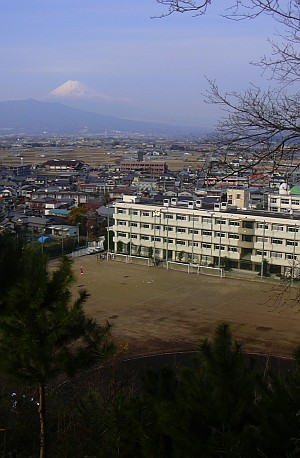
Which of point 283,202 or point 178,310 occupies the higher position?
point 283,202

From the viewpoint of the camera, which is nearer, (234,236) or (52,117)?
(234,236)

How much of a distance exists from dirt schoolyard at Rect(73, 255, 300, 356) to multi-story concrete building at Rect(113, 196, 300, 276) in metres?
0.64

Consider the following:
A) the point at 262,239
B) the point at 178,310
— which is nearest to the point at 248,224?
the point at 262,239

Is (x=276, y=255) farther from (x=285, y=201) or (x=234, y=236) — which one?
(x=285, y=201)

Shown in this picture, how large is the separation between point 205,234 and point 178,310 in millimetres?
3006

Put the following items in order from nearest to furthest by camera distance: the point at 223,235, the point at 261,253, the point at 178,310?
the point at 178,310, the point at 261,253, the point at 223,235

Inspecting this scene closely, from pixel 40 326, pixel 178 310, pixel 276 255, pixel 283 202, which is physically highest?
pixel 40 326

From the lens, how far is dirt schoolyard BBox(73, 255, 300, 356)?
18.8 ft

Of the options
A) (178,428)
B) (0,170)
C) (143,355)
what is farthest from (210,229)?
(0,170)

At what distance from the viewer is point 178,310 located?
23.0 feet

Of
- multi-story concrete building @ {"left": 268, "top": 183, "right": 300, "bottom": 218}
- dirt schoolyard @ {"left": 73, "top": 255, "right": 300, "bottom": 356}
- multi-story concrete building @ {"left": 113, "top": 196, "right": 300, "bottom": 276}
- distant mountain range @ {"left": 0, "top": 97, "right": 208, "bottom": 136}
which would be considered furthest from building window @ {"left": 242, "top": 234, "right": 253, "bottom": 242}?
distant mountain range @ {"left": 0, "top": 97, "right": 208, "bottom": 136}

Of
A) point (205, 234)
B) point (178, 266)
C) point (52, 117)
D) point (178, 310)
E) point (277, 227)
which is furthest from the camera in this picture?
point (52, 117)

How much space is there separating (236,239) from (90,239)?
3724 mm

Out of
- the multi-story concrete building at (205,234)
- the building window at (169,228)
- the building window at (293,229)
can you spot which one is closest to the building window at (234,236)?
the multi-story concrete building at (205,234)
